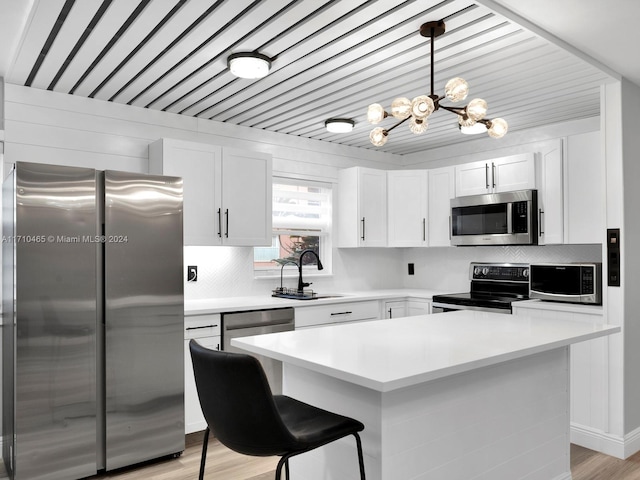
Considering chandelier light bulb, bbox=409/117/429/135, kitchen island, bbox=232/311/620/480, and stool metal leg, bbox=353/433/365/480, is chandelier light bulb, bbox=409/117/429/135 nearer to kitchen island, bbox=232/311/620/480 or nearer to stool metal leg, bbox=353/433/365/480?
kitchen island, bbox=232/311/620/480

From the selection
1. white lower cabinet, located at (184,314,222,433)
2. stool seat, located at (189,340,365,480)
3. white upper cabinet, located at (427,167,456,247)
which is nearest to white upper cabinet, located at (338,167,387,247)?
white upper cabinet, located at (427,167,456,247)

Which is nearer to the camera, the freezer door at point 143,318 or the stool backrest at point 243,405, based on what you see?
the stool backrest at point 243,405

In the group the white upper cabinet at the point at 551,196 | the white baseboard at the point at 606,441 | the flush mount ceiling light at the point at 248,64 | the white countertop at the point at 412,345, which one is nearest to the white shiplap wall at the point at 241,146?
the white upper cabinet at the point at 551,196

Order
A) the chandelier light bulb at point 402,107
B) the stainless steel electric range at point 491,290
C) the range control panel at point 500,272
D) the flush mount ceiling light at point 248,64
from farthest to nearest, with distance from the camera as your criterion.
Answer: the range control panel at point 500,272, the stainless steel electric range at point 491,290, the flush mount ceiling light at point 248,64, the chandelier light bulb at point 402,107

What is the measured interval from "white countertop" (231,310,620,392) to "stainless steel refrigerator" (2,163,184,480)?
1.08 metres

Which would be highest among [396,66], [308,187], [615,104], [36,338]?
[396,66]

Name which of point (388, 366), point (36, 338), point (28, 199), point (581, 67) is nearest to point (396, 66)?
point (581, 67)

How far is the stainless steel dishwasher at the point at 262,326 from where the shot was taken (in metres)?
3.66

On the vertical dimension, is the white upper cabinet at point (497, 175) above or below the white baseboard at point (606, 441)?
above

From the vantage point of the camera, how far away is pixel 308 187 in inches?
197

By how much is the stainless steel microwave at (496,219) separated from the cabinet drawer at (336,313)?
39.6 inches

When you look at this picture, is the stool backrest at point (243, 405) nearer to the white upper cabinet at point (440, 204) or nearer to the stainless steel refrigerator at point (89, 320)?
the stainless steel refrigerator at point (89, 320)

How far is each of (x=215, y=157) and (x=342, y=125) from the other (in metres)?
1.11

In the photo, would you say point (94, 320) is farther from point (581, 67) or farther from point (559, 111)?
point (559, 111)
